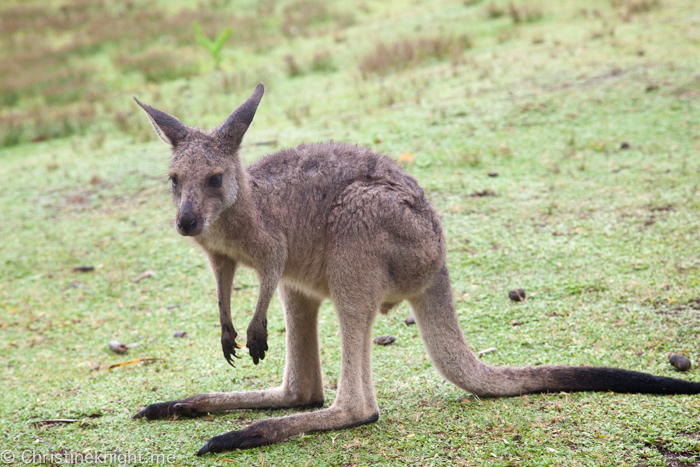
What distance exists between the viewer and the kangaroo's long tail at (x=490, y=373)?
3057mm

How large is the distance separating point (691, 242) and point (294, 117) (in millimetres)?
4547

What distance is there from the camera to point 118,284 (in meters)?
5.09

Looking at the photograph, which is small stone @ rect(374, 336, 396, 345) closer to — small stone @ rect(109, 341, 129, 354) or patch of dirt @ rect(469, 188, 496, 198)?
small stone @ rect(109, 341, 129, 354)

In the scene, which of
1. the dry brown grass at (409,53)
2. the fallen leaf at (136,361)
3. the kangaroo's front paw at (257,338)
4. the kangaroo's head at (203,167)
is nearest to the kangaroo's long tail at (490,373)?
the kangaroo's front paw at (257,338)

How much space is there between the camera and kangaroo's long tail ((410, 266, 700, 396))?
10.0ft

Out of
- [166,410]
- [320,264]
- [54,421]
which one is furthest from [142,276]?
[320,264]

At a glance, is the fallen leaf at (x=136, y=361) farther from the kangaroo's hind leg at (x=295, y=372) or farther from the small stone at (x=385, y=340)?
the small stone at (x=385, y=340)

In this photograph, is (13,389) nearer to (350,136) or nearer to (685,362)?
(685,362)

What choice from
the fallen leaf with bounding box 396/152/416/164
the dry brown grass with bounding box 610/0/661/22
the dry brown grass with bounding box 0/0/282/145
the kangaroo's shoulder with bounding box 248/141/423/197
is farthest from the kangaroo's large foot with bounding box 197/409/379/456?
the dry brown grass with bounding box 610/0/661/22

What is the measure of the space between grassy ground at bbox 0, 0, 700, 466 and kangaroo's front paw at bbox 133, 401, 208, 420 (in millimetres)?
47

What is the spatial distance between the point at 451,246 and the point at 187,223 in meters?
2.54

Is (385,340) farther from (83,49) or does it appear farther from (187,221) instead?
(83,49)

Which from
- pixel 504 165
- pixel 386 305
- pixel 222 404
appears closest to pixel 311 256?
pixel 386 305

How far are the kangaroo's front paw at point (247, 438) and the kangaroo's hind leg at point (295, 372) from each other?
39cm
